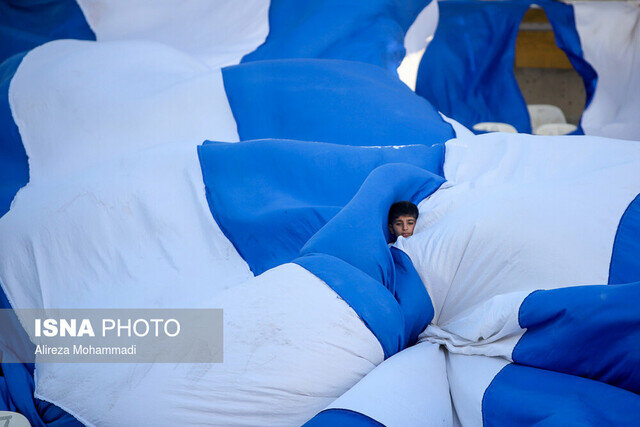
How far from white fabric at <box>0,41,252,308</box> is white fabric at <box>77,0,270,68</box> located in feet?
1.00

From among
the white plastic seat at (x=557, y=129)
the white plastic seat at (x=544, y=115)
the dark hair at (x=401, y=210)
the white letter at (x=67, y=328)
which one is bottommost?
the white plastic seat at (x=544, y=115)

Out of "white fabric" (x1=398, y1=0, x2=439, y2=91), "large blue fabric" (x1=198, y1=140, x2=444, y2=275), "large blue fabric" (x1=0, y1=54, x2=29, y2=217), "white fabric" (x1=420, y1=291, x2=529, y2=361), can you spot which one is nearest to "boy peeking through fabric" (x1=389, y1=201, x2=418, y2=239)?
"large blue fabric" (x1=198, y1=140, x2=444, y2=275)

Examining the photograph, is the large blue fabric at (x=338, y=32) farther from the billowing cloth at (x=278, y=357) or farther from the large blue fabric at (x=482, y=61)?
the billowing cloth at (x=278, y=357)

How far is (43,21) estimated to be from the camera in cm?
262

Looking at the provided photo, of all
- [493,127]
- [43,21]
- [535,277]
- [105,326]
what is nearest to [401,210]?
[535,277]

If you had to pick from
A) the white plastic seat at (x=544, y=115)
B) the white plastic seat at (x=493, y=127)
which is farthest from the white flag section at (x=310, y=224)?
the white plastic seat at (x=544, y=115)

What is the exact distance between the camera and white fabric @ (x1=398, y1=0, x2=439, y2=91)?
8.79 feet

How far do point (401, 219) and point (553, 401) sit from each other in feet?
1.93

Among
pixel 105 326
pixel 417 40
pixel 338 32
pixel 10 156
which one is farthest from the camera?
pixel 417 40

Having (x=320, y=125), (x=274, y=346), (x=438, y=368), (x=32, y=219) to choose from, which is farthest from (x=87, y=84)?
(x=438, y=368)

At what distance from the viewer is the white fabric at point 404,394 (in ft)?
3.28

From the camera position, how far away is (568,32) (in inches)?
108

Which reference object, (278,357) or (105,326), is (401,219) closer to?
(278,357)

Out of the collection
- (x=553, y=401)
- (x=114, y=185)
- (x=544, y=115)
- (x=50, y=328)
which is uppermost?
(x=553, y=401)
